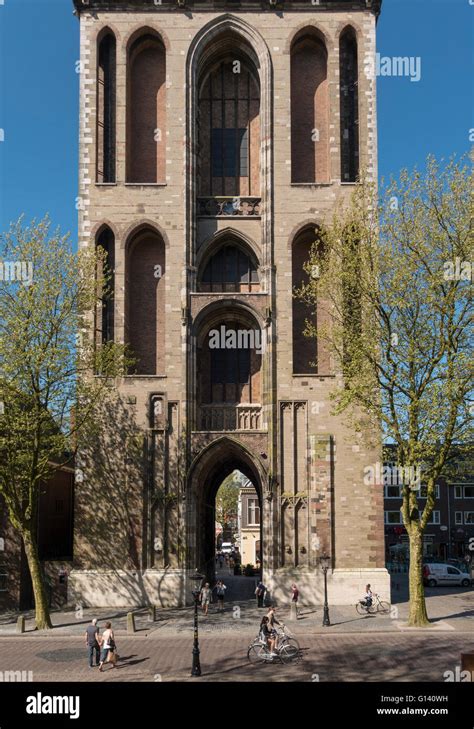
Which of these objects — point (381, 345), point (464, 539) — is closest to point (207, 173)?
point (381, 345)

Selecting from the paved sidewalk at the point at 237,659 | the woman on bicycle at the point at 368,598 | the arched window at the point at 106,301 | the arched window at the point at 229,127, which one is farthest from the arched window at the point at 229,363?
the paved sidewalk at the point at 237,659

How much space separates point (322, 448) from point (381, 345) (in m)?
7.20

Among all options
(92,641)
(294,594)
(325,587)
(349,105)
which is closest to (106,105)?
(349,105)

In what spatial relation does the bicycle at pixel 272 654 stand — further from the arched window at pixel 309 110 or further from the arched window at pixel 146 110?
the arched window at pixel 146 110

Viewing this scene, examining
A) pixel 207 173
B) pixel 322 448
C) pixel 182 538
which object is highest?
pixel 207 173

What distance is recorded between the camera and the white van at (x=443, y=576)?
4634cm

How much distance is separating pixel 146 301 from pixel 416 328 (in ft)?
45.7

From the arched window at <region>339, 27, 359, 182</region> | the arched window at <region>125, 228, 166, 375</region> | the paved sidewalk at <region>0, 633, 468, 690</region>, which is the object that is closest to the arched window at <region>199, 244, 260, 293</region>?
the arched window at <region>125, 228, 166, 375</region>

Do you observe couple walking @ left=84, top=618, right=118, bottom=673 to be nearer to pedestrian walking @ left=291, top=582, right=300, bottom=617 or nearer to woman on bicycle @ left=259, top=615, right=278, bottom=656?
woman on bicycle @ left=259, top=615, right=278, bottom=656

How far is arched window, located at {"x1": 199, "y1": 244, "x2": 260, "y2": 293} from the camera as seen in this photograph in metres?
37.5

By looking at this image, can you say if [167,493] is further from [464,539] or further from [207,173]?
[464,539]

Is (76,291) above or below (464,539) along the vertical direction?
above

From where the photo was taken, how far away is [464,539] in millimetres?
70000

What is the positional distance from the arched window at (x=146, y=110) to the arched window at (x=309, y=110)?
21.3ft
